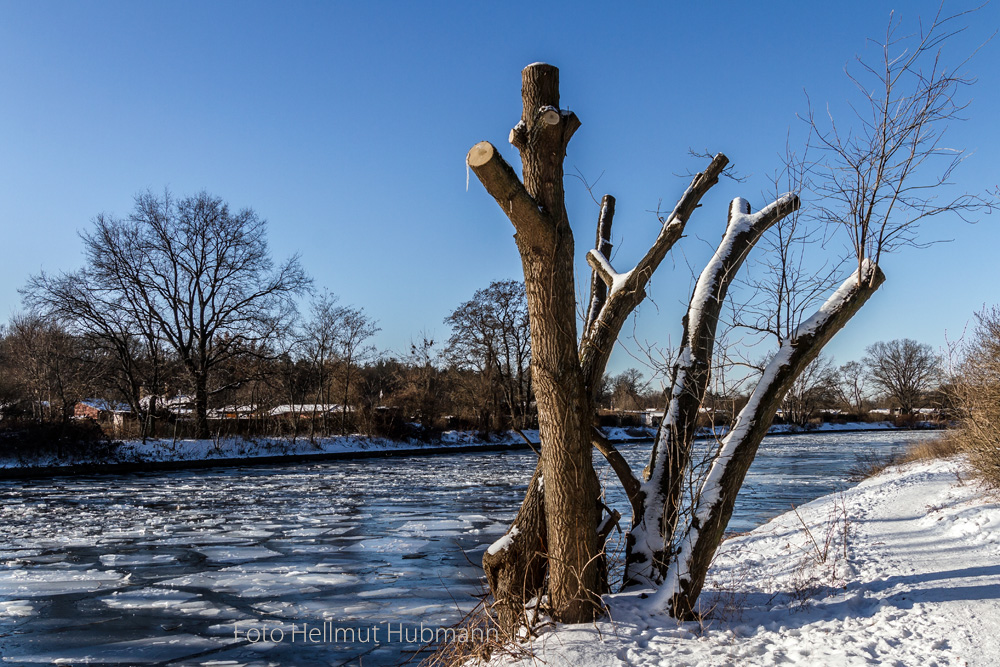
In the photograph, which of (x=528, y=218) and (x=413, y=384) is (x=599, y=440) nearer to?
(x=528, y=218)

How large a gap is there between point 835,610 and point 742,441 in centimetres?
134

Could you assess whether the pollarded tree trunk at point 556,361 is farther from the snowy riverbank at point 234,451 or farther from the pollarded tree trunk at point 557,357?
the snowy riverbank at point 234,451

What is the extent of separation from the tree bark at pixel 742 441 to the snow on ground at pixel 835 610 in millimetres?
228

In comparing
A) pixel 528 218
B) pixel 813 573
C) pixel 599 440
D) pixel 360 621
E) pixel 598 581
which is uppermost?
pixel 528 218

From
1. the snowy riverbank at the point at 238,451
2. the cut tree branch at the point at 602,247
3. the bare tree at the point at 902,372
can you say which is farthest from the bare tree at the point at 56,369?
the bare tree at the point at 902,372

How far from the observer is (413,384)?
40250 mm

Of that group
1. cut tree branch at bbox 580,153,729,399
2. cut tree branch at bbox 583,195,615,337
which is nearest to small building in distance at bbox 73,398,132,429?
cut tree branch at bbox 583,195,615,337

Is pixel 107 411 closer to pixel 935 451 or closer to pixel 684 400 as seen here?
pixel 935 451

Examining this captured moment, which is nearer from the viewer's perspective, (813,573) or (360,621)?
(813,573)

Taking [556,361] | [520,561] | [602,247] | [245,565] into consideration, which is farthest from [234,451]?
[556,361]

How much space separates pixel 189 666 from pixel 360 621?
1602 millimetres

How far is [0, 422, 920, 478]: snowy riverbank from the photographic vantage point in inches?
877

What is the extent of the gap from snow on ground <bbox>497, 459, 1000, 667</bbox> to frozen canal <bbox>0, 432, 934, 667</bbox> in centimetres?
230

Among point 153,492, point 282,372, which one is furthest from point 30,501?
point 282,372
